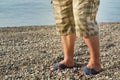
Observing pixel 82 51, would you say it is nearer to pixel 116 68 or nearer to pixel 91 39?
pixel 116 68

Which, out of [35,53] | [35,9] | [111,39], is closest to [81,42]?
[111,39]

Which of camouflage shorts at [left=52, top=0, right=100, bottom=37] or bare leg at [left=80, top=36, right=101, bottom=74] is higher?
camouflage shorts at [left=52, top=0, right=100, bottom=37]

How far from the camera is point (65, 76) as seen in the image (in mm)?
5090

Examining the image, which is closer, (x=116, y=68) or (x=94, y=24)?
(x=94, y=24)

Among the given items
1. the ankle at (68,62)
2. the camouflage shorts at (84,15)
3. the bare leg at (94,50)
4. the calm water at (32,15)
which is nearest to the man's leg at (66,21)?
the camouflage shorts at (84,15)

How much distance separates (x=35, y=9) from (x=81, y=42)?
1628cm

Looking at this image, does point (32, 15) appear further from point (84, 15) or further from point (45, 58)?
point (84, 15)

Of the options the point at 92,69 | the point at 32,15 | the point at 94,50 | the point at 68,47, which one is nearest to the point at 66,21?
the point at 68,47

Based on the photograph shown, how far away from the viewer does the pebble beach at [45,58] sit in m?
5.15

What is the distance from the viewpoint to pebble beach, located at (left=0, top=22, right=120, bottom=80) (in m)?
5.15

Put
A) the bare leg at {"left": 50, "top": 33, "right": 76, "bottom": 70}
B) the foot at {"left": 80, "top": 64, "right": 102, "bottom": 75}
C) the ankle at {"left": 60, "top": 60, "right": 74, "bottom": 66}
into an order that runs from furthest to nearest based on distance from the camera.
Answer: the ankle at {"left": 60, "top": 60, "right": 74, "bottom": 66} → the bare leg at {"left": 50, "top": 33, "right": 76, "bottom": 70} → the foot at {"left": 80, "top": 64, "right": 102, "bottom": 75}

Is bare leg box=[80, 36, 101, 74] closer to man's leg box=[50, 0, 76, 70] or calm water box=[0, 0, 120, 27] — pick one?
man's leg box=[50, 0, 76, 70]

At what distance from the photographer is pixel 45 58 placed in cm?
641

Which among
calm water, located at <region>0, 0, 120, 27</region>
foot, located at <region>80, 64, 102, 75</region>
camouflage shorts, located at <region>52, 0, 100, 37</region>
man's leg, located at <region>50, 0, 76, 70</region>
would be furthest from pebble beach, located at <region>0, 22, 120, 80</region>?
calm water, located at <region>0, 0, 120, 27</region>
